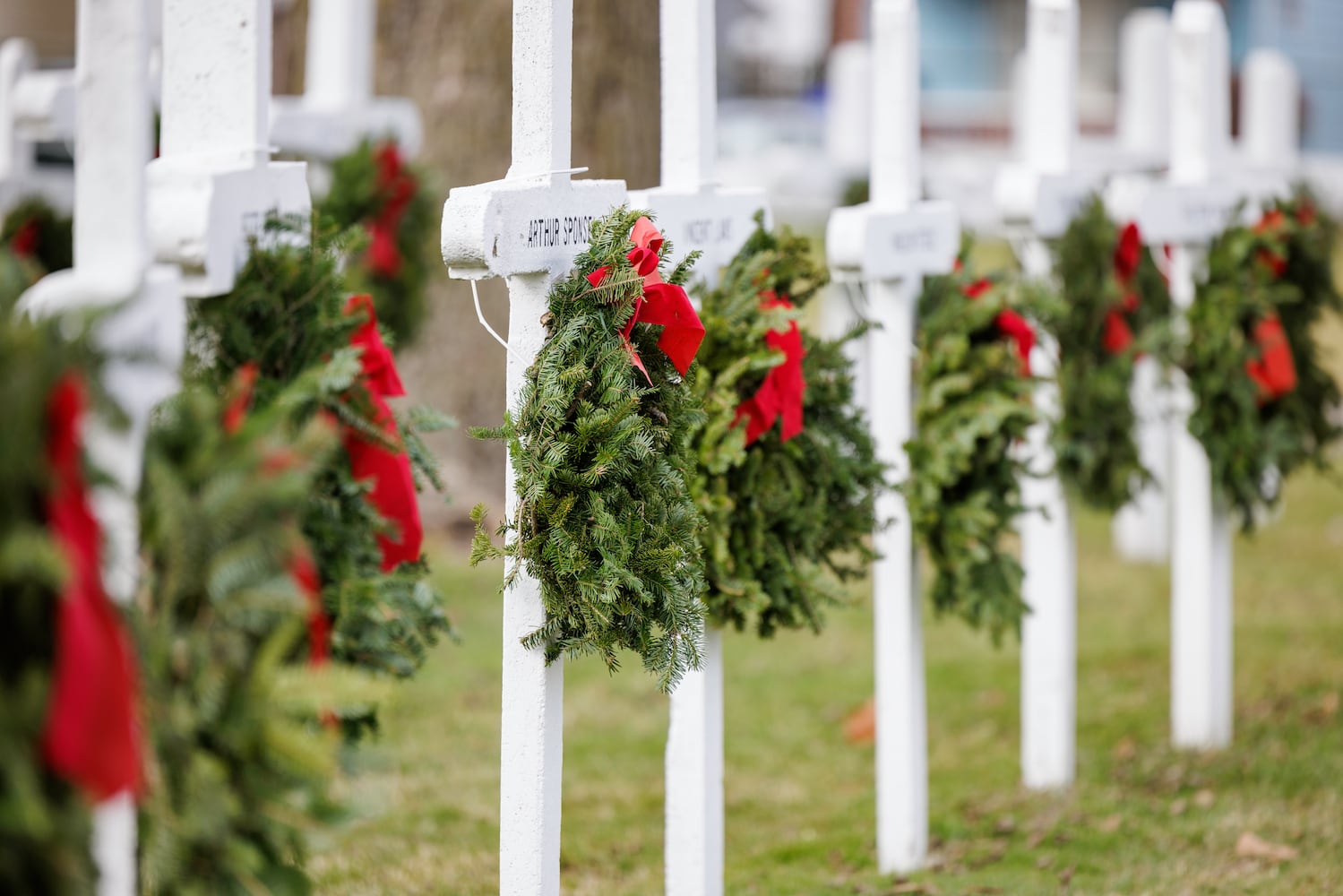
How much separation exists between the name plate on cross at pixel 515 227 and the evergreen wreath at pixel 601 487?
57mm

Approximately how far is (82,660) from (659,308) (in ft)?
5.67

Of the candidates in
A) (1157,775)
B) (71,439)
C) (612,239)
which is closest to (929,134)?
(1157,775)

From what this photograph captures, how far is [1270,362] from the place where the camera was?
225 inches

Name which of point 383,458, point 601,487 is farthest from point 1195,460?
point 383,458

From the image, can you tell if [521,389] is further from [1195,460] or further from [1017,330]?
[1195,460]

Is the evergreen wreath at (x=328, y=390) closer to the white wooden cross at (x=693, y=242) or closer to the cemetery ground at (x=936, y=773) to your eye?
the cemetery ground at (x=936, y=773)

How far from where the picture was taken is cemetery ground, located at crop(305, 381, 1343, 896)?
4.50m

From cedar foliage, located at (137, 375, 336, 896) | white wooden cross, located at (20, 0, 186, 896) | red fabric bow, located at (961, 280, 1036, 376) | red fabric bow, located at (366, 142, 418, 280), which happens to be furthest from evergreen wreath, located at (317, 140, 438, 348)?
cedar foliage, located at (137, 375, 336, 896)

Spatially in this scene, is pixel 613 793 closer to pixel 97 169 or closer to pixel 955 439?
pixel 955 439

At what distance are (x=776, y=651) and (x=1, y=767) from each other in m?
5.73

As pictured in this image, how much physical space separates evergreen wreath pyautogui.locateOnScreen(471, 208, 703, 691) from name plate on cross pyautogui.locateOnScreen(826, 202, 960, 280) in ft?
3.93

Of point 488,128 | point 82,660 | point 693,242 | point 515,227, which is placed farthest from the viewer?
point 488,128

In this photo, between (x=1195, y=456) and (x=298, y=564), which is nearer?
(x=298, y=564)

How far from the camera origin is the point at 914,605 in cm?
463
